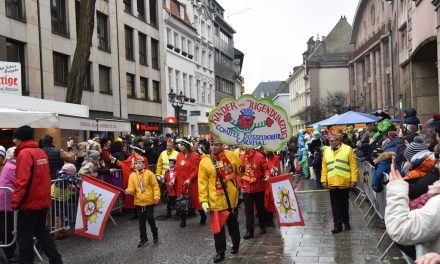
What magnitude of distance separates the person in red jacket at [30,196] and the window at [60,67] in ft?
57.6

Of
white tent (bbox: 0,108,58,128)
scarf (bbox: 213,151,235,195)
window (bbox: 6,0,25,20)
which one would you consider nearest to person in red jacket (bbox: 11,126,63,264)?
scarf (bbox: 213,151,235,195)

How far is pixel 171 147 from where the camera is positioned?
11805mm

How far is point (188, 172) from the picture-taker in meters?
10.6

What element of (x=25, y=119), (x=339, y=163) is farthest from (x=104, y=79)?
(x=339, y=163)

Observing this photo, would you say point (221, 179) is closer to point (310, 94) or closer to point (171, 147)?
point (171, 147)

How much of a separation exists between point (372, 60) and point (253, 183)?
163 ft

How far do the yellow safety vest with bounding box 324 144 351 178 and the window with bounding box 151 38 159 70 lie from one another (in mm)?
27234

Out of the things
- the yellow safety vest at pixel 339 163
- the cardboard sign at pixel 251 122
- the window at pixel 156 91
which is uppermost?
the window at pixel 156 91

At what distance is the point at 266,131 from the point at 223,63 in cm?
5096

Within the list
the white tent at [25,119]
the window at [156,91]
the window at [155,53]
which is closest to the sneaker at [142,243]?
the white tent at [25,119]

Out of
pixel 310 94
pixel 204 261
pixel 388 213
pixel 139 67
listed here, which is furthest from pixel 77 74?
pixel 310 94

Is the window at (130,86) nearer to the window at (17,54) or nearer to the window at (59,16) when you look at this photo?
the window at (59,16)

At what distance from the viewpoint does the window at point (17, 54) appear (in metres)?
20.4

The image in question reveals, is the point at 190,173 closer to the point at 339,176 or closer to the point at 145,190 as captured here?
the point at 145,190
